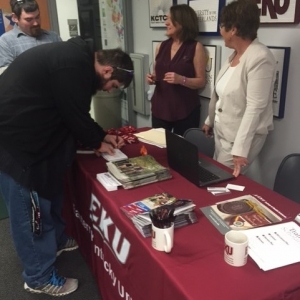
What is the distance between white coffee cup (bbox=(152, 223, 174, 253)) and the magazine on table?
22cm

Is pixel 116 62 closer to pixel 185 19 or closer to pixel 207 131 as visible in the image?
pixel 207 131

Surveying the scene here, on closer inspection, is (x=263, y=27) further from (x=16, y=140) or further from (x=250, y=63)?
(x=16, y=140)

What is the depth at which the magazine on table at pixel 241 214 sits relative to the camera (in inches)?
47.2

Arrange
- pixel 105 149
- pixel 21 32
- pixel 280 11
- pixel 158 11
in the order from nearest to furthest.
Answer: pixel 105 149, pixel 280 11, pixel 21 32, pixel 158 11

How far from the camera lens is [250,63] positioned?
173 centimetres

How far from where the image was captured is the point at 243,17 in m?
1.75

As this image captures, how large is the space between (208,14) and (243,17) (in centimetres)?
89

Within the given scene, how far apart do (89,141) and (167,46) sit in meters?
1.30

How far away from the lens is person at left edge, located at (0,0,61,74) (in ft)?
8.19

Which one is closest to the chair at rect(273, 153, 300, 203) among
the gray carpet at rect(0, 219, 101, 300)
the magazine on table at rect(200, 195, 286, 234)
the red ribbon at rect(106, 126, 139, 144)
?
the magazine on table at rect(200, 195, 286, 234)

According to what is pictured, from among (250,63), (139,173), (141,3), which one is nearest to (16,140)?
(139,173)

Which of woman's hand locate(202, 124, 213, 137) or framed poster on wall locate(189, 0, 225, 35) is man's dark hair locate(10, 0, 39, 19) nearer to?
framed poster on wall locate(189, 0, 225, 35)

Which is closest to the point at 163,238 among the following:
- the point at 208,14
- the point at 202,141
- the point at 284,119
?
the point at 202,141

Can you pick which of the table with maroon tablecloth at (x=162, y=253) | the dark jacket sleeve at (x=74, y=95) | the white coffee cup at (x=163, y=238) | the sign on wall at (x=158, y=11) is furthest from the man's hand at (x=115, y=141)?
the sign on wall at (x=158, y=11)
